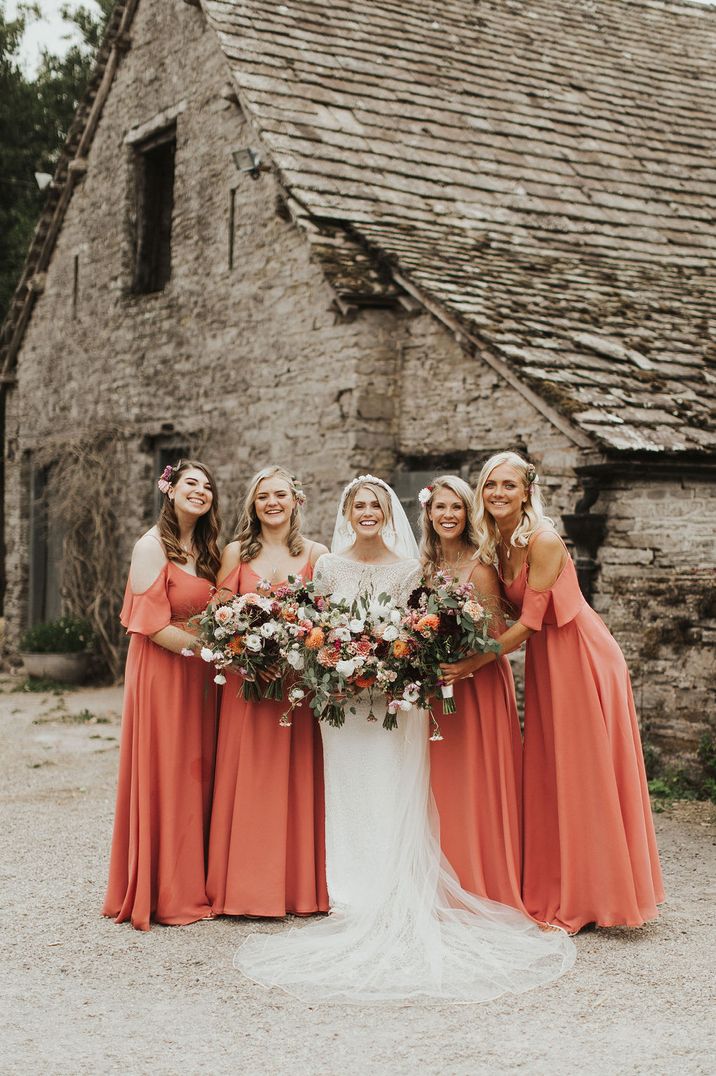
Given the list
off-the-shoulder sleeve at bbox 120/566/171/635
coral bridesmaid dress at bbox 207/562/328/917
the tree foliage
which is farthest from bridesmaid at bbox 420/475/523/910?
the tree foliage

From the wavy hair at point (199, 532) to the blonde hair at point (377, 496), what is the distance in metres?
0.59

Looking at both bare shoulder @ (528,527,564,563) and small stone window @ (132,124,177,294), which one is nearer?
bare shoulder @ (528,527,564,563)

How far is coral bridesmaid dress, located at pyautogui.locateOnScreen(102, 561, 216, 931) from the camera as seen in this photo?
4875mm

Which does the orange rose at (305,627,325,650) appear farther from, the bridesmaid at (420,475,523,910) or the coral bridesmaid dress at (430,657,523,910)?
the coral bridesmaid dress at (430,657,523,910)

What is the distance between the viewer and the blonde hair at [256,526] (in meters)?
5.12

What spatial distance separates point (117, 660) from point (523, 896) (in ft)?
28.5

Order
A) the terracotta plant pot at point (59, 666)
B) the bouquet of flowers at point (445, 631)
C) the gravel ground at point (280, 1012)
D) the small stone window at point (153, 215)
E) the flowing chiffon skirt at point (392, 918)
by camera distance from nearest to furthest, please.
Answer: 1. the gravel ground at point (280, 1012)
2. the flowing chiffon skirt at point (392, 918)
3. the bouquet of flowers at point (445, 631)
4. the terracotta plant pot at point (59, 666)
5. the small stone window at point (153, 215)

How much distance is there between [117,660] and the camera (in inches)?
508

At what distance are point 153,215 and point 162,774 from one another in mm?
9608

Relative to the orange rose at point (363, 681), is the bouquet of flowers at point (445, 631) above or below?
above

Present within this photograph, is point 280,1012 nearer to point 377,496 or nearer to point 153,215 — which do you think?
point 377,496

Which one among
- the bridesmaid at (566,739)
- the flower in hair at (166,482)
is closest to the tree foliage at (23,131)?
the flower in hair at (166,482)

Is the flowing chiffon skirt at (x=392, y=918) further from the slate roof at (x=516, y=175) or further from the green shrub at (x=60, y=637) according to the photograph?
the green shrub at (x=60, y=637)

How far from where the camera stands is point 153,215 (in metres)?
13.2
